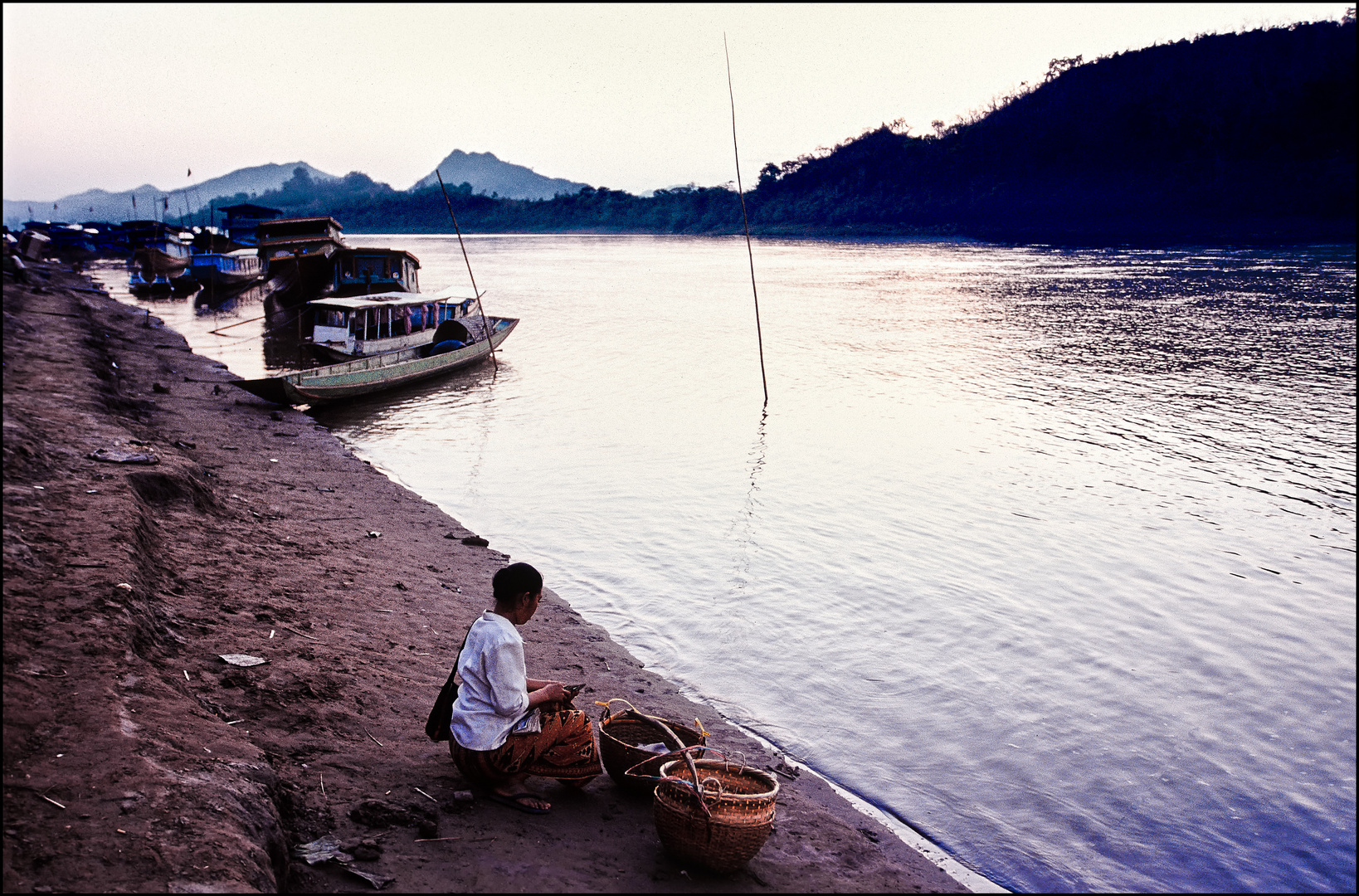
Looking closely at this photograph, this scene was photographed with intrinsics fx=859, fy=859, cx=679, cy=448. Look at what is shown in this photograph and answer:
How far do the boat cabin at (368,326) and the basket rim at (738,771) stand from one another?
17.4 meters

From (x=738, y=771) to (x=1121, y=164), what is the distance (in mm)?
→ 82659

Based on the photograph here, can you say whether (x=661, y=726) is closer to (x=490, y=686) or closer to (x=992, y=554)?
(x=490, y=686)

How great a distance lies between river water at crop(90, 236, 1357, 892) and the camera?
17.9ft

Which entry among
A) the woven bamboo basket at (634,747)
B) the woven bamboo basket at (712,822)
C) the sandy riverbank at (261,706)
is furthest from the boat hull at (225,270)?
the woven bamboo basket at (712,822)

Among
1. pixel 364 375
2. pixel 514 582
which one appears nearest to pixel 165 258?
pixel 364 375

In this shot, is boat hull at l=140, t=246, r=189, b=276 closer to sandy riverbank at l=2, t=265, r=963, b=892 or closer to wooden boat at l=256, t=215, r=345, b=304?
wooden boat at l=256, t=215, r=345, b=304

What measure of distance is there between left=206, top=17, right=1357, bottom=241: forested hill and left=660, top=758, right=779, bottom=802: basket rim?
34200 mm

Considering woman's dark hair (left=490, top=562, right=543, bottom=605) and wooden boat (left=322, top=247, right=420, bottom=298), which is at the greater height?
wooden boat (left=322, top=247, right=420, bottom=298)

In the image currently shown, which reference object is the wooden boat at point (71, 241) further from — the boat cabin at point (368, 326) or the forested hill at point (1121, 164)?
the forested hill at point (1121, 164)

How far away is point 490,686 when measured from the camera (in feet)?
12.6

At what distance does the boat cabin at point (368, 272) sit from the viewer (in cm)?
2536

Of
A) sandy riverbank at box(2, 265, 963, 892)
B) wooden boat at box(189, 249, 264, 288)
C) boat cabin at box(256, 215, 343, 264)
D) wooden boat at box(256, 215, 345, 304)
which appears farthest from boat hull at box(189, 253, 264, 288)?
sandy riverbank at box(2, 265, 963, 892)

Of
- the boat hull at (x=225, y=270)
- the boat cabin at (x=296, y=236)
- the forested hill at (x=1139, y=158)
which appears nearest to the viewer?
the boat cabin at (x=296, y=236)

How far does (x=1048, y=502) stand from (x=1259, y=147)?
2524 inches
